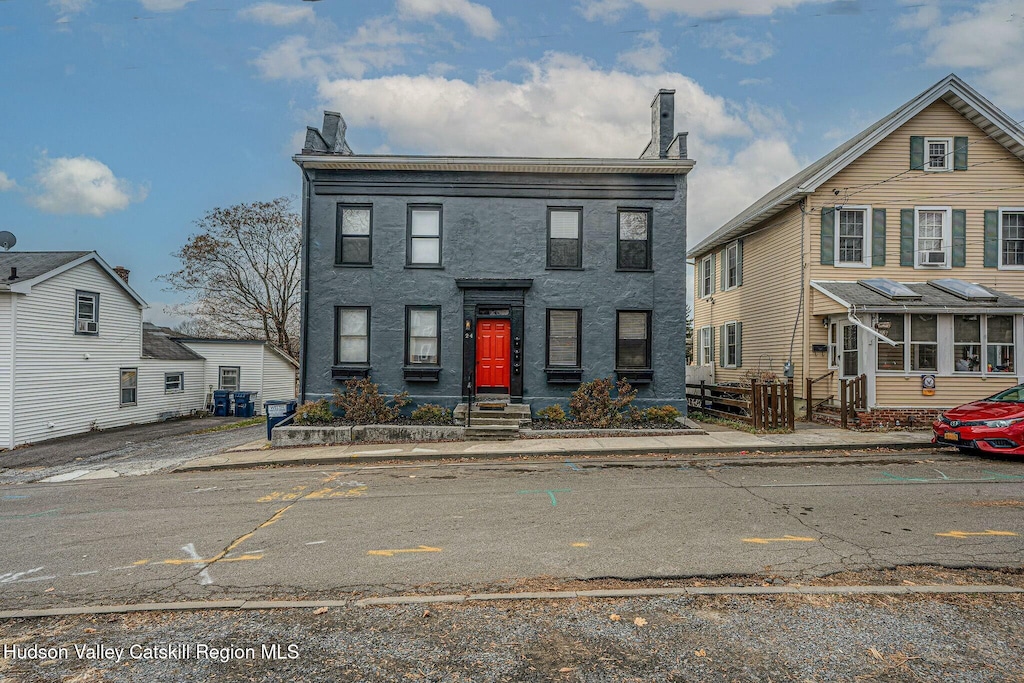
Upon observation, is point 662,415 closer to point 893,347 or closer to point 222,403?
point 893,347

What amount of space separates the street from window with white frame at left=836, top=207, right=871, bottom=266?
8.47 metres

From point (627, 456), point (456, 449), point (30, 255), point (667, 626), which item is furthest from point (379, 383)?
point (30, 255)

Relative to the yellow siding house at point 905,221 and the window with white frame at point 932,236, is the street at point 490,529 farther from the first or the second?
the window with white frame at point 932,236

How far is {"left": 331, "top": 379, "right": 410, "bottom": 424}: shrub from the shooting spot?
51.4ft

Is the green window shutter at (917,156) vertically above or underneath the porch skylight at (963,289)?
above

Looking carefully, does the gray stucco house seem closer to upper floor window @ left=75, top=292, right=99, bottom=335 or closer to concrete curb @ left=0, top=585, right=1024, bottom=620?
upper floor window @ left=75, top=292, right=99, bottom=335

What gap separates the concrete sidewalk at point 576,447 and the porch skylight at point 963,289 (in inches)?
160

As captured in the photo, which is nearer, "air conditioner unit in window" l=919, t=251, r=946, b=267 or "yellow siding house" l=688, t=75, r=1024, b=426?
"yellow siding house" l=688, t=75, r=1024, b=426

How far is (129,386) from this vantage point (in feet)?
78.4

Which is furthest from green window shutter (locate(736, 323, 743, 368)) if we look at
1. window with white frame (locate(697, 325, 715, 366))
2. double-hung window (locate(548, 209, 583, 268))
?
double-hung window (locate(548, 209, 583, 268))

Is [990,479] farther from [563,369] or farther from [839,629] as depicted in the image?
[563,369]

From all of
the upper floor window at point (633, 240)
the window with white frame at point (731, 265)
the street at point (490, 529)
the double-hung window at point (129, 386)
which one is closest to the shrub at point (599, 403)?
the upper floor window at point (633, 240)

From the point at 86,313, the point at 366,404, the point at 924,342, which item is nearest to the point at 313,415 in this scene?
the point at 366,404

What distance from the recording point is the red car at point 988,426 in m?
11.0
